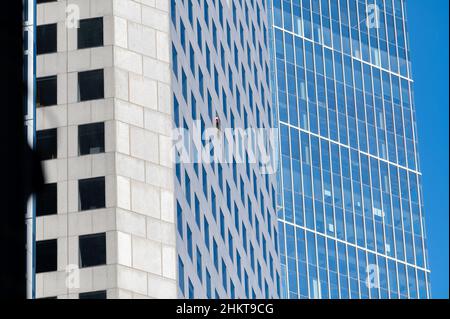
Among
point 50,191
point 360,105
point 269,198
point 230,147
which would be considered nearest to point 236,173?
point 230,147

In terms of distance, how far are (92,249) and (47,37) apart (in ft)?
43.2

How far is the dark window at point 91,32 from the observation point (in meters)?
92.8

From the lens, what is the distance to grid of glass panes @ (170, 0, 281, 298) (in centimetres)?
9469

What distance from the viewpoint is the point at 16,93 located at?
1612 inches

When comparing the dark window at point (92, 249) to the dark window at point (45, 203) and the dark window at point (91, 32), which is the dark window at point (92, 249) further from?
the dark window at point (91, 32)

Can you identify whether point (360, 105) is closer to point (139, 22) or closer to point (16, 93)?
point (139, 22)

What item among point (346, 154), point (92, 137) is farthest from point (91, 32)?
point (346, 154)

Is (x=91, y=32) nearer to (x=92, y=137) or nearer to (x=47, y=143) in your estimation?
(x=92, y=137)

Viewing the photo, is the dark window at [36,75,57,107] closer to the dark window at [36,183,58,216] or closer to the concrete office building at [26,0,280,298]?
the concrete office building at [26,0,280,298]

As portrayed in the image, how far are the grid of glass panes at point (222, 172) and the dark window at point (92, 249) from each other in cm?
506

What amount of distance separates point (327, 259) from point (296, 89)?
1832 cm

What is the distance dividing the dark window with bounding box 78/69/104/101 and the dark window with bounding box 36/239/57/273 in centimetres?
891

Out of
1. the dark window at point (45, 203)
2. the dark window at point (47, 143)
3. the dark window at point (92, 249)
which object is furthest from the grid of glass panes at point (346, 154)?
the dark window at point (92, 249)
